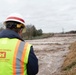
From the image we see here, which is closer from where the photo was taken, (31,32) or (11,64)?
(11,64)

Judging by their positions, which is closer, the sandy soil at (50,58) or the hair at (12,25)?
the hair at (12,25)

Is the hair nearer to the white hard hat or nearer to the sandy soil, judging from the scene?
the white hard hat

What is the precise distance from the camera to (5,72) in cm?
382

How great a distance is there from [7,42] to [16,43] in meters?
0.12

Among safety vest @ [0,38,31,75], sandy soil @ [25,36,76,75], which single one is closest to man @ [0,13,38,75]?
safety vest @ [0,38,31,75]

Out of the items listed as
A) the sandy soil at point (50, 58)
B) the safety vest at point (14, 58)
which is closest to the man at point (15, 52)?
the safety vest at point (14, 58)

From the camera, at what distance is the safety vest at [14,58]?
3.84m

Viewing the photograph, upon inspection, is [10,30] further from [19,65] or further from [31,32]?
[31,32]

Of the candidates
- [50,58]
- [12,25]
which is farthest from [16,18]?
[50,58]

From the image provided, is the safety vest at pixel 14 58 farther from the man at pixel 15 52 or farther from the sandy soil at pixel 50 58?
the sandy soil at pixel 50 58

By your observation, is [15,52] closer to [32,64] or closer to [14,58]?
[14,58]

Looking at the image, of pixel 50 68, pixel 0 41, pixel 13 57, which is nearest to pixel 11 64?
pixel 13 57

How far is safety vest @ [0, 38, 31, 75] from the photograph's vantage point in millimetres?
3836

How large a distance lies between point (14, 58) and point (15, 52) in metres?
0.08
